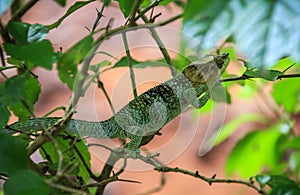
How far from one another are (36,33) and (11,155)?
117mm

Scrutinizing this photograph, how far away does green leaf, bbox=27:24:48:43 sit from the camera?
1.78ft

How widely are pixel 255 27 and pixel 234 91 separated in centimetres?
202

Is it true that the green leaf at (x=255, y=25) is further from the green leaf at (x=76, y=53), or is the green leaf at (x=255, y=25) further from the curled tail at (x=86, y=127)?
the curled tail at (x=86, y=127)

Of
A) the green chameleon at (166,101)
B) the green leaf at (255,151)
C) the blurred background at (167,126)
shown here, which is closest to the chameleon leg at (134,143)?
the green chameleon at (166,101)

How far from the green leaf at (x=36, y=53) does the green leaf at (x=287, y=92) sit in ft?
3.13

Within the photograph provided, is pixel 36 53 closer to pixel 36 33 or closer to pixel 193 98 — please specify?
pixel 36 33

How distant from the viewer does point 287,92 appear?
139 centimetres

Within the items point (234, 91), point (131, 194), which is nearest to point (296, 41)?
point (131, 194)

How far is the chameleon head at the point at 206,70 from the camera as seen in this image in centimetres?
70

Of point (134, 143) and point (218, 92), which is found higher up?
point (218, 92)

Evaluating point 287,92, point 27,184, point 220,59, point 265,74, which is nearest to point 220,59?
point 220,59

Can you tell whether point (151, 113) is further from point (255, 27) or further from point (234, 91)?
point (234, 91)

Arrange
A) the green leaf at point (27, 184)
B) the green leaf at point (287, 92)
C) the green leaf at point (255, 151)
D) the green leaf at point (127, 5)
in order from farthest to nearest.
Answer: the green leaf at point (255, 151)
the green leaf at point (287, 92)
the green leaf at point (127, 5)
the green leaf at point (27, 184)

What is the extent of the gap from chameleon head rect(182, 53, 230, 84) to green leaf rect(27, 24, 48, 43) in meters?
0.22
